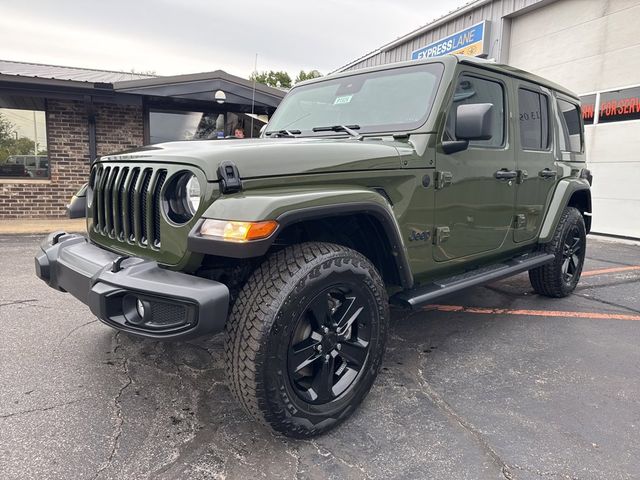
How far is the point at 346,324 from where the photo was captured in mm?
2381

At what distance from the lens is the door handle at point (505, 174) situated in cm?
339

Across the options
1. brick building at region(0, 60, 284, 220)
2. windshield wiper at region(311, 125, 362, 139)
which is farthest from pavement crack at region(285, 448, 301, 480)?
brick building at region(0, 60, 284, 220)

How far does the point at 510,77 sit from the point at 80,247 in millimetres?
3226

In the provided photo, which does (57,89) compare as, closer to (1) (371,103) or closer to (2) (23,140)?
(2) (23,140)

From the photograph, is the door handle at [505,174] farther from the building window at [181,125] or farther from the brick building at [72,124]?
the building window at [181,125]

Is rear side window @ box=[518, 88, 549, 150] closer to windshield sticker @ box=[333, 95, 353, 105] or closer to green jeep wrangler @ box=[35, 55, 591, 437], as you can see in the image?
green jeep wrangler @ box=[35, 55, 591, 437]

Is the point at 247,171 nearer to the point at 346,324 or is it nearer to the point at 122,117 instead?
the point at 346,324

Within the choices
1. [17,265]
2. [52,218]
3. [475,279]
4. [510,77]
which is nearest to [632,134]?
[510,77]

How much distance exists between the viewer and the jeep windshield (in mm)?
3025

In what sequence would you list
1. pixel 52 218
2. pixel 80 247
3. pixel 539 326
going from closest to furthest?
pixel 80 247 → pixel 539 326 → pixel 52 218

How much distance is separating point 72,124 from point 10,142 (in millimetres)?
1217

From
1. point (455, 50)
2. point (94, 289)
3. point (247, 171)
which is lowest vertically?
point (94, 289)

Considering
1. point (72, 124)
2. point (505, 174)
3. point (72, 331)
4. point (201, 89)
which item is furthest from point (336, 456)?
point (72, 124)

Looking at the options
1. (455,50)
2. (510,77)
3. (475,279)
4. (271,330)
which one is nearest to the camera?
(271,330)
